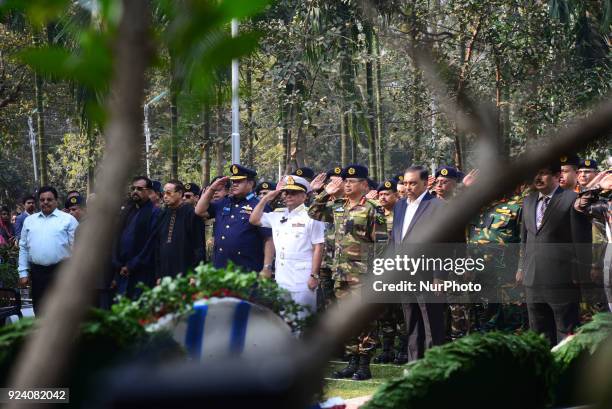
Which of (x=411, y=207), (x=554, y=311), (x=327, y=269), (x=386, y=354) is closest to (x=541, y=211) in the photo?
(x=554, y=311)

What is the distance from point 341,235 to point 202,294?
406 centimetres

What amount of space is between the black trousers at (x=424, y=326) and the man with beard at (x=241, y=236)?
140cm

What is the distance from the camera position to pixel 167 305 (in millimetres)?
4059

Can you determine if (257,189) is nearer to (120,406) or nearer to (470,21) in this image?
(470,21)

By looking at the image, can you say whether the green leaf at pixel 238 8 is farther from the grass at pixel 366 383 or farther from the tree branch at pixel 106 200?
the grass at pixel 366 383

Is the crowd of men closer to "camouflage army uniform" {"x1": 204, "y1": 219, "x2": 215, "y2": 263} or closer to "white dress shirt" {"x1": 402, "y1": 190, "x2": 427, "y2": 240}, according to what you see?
"white dress shirt" {"x1": 402, "y1": 190, "x2": 427, "y2": 240}

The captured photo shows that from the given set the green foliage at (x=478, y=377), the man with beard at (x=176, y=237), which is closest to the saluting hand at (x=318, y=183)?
the man with beard at (x=176, y=237)

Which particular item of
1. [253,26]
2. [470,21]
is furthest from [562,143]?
[470,21]

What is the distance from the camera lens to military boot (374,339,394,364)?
29.2 ft

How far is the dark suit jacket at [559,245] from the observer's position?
730 centimetres

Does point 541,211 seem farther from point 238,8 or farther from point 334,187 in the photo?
point 238,8

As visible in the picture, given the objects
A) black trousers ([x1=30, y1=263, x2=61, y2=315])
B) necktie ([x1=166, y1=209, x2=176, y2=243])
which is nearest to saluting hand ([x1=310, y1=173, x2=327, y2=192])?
necktie ([x1=166, y1=209, x2=176, y2=243])

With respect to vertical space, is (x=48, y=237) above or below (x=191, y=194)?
below

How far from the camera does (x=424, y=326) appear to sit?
7.81 meters
